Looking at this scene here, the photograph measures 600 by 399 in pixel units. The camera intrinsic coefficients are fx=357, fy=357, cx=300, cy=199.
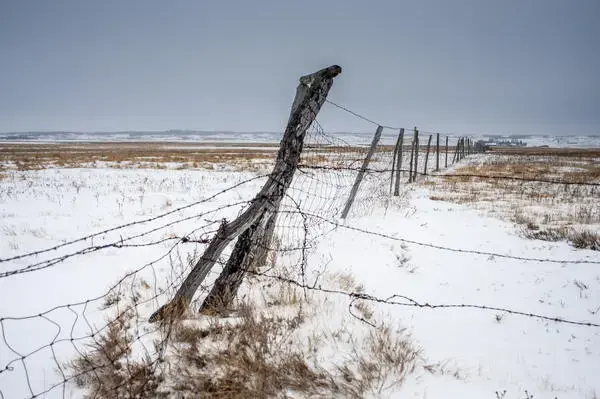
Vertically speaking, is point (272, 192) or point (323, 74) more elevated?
point (323, 74)

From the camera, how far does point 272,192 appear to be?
9.61 ft

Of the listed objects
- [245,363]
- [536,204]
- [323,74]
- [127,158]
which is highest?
[323,74]

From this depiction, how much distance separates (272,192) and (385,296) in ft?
7.29

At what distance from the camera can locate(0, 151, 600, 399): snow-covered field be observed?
2.71 meters

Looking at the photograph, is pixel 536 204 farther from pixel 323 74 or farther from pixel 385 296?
pixel 323 74

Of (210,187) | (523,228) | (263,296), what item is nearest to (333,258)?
(263,296)

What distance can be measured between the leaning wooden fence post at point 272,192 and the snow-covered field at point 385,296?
0.61ft

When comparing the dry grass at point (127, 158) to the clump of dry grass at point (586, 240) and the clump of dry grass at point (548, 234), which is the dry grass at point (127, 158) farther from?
the clump of dry grass at point (586, 240)

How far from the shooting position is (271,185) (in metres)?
2.92

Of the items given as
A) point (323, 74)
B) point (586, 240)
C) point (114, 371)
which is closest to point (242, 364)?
point (114, 371)

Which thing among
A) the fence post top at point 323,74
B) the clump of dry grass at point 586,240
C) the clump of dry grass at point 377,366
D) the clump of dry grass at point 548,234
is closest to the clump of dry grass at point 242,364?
the clump of dry grass at point 377,366

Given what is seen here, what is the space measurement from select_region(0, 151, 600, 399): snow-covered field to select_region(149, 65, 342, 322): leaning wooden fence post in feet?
0.61

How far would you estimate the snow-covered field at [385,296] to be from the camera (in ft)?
8.88

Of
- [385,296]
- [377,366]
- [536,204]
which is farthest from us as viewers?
[536,204]
